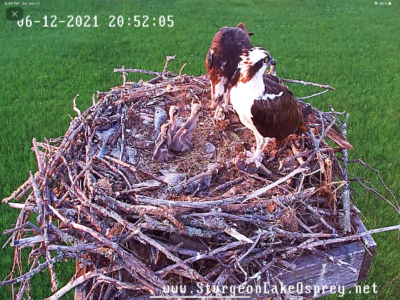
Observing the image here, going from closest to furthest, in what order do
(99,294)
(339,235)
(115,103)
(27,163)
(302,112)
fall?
(99,294) → (339,235) → (302,112) → (115,103) → (27,163)

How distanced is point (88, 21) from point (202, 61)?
3.20 meters

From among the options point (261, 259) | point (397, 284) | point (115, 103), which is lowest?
point (397, 284)

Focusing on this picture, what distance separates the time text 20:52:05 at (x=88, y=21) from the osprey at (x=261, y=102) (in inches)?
253

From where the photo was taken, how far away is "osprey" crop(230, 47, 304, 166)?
2.57m

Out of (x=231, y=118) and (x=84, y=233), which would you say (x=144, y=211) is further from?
(x=231, y=118)

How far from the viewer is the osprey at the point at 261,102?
2.57 metres

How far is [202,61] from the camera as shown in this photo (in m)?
6.95

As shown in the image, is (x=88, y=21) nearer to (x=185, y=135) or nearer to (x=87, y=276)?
(x=185, y=135)

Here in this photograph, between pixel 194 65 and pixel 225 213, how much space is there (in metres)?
5.02

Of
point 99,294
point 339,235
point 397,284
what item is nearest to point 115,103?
point 99,294

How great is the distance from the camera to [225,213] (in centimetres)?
206

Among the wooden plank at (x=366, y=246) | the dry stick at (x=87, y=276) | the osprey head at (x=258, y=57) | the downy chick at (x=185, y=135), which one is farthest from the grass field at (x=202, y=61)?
the osprey head at (x=258, y=57)

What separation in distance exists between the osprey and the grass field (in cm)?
175

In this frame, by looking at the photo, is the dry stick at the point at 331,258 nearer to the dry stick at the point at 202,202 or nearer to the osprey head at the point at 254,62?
the dry stick at the point at 202,202
